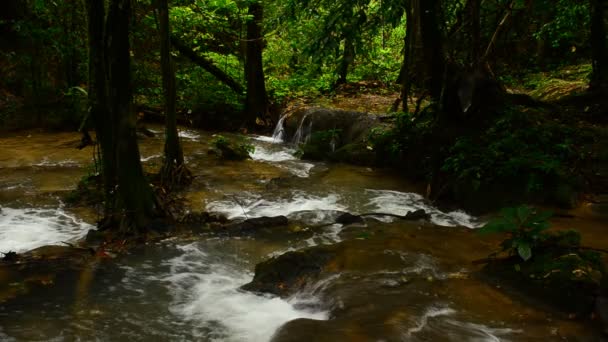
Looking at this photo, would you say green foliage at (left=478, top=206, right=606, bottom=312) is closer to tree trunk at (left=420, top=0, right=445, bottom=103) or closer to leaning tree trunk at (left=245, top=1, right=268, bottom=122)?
tree trunk at (left=420, top=0, right=445, bottom=103)

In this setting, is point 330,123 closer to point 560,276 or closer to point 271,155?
point 271,155

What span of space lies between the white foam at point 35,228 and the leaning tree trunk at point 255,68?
29.2 feet

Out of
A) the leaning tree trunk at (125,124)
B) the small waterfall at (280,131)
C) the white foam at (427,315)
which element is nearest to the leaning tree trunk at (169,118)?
the leaning tree trunk at (125,124)

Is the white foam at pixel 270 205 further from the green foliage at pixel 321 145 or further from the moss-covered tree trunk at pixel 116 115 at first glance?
the green foliage at pixel 321 145

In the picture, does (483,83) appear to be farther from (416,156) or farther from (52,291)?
(52,291)

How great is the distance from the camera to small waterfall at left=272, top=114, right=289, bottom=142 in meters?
15.6

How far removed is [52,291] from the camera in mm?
5234

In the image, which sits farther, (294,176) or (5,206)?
(294,176)

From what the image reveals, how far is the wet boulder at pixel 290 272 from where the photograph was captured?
17.6 ft

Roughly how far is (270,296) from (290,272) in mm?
387

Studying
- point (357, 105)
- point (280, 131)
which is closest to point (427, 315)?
point (280, 131)

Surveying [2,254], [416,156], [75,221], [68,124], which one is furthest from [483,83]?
[68,124]

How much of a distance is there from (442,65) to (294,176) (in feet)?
13.0

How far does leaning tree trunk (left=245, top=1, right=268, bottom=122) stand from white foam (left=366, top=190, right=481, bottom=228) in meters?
7.53
